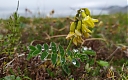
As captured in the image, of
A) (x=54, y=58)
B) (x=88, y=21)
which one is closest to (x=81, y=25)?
(x=88, y=21)

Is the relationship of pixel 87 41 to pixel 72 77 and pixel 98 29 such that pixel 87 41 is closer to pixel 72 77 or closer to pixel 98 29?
pixel 98 29

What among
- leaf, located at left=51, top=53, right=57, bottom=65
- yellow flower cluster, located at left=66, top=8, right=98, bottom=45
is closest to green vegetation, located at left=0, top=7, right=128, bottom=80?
leaf, located at left=51, top=53, right=57, bottom=65

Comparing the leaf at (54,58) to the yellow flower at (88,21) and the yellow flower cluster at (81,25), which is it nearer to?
the yellow flower cluster at (81,25)

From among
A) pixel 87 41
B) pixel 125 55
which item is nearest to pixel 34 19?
pixel 87 41

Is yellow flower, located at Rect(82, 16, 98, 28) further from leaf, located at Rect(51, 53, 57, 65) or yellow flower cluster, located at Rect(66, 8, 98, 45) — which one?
leaf, located at Rect(51, 53, 57, 65)

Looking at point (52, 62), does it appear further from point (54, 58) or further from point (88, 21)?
point (88, 21)

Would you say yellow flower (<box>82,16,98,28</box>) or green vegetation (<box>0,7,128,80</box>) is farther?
green vegetation (<box>0,7,128,80</box>)

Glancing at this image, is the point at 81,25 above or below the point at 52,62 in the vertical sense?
above

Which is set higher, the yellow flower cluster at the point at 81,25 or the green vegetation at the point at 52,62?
the yellow flower cluster at the point at 81,25

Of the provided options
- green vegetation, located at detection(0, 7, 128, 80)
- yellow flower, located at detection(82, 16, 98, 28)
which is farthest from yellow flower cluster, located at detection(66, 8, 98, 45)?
green vegetation, located at detection(0, 7, 128, 80)

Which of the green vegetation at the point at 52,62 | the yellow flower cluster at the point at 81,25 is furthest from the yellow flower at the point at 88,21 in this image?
the green vegetation at the point at 52,62

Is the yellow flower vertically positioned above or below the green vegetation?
above

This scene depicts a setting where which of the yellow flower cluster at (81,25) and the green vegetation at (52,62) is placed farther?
the green vegetation at (52,62)

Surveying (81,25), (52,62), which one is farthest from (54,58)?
(81,25)
